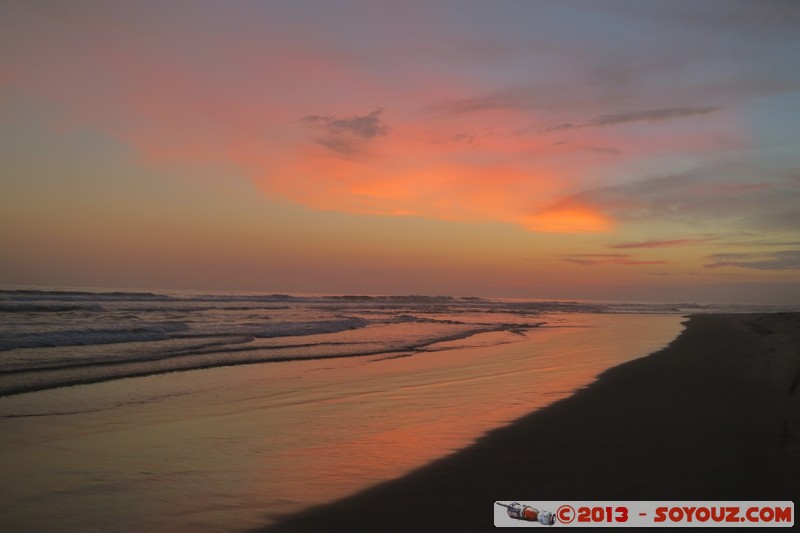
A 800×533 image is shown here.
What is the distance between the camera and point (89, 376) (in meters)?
13.3

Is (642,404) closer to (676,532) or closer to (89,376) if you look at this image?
(676,532)

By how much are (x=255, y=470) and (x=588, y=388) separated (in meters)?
8.23

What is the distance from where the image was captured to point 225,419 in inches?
368

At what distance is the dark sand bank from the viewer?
5348 mm

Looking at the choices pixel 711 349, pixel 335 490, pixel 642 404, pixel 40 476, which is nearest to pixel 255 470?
pixel 335 490

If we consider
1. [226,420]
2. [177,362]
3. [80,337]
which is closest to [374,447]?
[226,420]

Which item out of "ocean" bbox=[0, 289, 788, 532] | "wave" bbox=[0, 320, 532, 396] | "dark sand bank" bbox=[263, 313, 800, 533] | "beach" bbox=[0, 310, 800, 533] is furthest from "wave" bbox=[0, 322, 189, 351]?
"dark sand bank" bbox=[263, 313, 800, 533]

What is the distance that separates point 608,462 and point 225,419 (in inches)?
227

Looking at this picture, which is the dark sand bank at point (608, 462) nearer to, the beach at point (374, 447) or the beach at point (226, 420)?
the beach at point (374, 447)

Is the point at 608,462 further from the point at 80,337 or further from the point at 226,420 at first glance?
the point at 80,337

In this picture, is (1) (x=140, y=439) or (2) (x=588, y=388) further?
(2) (x=588, y=388)

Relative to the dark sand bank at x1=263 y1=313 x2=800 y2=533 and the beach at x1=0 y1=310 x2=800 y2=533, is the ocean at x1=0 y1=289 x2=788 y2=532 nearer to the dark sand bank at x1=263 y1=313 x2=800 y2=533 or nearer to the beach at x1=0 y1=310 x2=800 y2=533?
the beach at x1=0 y1=310 x2=800 y2=533

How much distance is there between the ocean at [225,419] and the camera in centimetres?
565

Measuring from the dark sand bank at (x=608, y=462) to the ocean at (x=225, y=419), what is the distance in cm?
51
